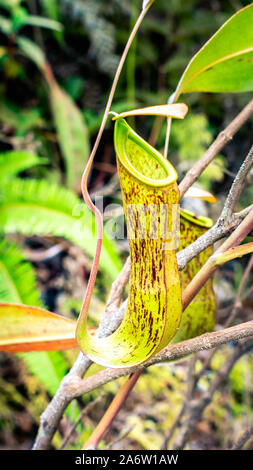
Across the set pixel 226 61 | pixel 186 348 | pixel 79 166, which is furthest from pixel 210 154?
pixel 79 166

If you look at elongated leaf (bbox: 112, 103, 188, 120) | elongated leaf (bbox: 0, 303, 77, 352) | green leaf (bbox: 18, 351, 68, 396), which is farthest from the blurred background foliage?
elongated leaf (bbox: 112, 103, 188, 120)

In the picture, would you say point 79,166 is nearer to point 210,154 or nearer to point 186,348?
point 210,154

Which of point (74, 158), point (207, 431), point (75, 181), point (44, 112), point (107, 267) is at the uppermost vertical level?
point (44, 112)

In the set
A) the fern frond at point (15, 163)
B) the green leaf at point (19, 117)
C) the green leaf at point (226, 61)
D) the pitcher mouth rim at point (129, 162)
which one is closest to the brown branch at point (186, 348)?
the pitcher mouth rim at point (129, 162)

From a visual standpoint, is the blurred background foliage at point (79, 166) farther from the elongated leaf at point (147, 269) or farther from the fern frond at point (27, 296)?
the elongated leaf at point (147, 269)

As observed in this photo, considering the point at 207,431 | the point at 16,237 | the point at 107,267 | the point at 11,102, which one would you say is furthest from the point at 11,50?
the point at 207,431

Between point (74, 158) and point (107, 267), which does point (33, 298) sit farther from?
point (74, 158)
